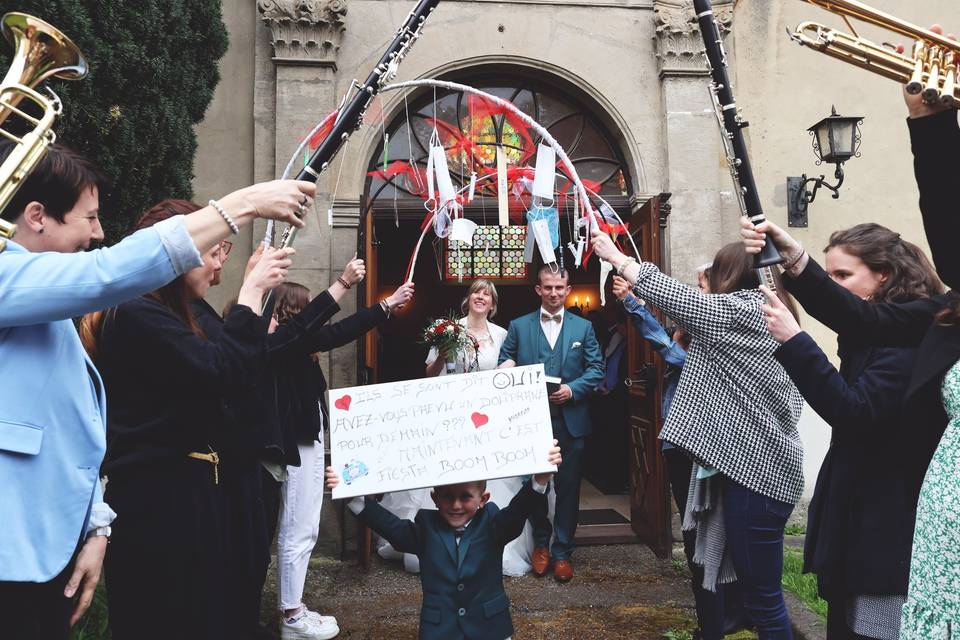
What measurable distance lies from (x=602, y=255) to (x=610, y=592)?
302 centimetres

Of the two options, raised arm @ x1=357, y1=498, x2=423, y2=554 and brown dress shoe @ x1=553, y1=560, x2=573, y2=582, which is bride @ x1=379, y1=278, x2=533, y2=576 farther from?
raised arm @ x1=357, y1=498, x2=423, y2=554

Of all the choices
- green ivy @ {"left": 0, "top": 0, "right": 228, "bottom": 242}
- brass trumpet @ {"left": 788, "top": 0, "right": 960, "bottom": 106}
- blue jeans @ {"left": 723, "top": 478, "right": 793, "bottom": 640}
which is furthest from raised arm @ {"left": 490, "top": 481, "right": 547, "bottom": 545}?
green ivy @ {"left": 0, "top": 0, "right": 228, "bottom": 242}

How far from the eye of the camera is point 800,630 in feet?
13.2

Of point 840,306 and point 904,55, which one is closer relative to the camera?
point 904,55

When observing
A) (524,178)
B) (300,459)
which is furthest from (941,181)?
(300,459)

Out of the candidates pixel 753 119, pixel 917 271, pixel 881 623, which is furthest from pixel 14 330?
pixel 753 119

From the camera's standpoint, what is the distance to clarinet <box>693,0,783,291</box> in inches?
88.8

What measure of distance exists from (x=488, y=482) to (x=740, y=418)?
2.81 metres

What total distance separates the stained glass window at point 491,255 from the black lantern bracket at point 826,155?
10.3 feet

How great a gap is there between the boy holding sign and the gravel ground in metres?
1.36

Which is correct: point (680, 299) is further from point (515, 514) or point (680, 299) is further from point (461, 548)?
point (461, 548)

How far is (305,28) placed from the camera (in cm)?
595

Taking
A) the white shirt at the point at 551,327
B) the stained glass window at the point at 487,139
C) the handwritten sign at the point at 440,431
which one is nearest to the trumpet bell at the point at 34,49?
the handwritten sign at the point at 440,431

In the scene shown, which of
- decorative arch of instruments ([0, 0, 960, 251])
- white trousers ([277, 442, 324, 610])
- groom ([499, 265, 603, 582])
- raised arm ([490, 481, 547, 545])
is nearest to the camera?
decorative arch of instruments ([0, 0, 960, 251])
